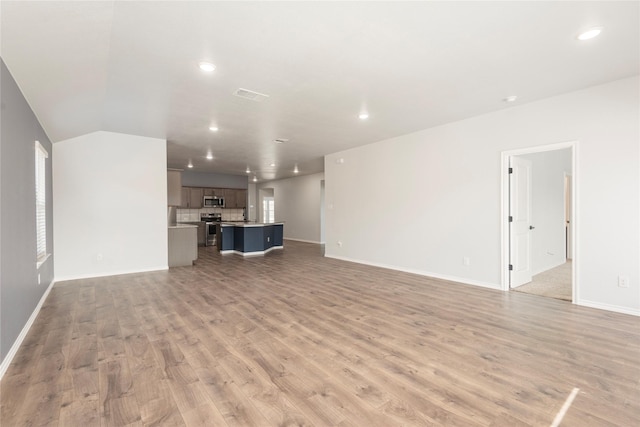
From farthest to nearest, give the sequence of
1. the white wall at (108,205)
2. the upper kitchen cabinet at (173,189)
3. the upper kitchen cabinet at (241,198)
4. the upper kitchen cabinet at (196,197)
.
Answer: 1. the upper kitchen cabinet at (241,198)
2. the upper kitchen cabinet at (196,197)
3. the upper kitchen cabinet at (173,189)
4. the white wall at (108,205)

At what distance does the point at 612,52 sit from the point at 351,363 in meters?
3.73

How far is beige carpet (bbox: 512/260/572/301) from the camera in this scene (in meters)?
4.36

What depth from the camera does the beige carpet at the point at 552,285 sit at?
4.36 meters

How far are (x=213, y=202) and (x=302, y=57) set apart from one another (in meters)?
9.30

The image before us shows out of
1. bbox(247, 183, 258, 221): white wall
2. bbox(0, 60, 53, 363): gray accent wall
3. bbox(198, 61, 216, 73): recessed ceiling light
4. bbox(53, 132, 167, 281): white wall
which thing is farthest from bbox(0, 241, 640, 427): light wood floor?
bbox(247, 183, 258, 221): white wall

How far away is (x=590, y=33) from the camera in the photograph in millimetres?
2531

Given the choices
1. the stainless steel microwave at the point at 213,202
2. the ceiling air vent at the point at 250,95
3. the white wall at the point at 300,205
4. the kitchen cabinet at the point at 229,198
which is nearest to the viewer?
the ceiling air vent at the point at 250,95

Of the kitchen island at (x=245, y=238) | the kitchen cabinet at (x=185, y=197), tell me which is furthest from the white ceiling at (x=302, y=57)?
the kitchen cabinet at (x=185, y=197)

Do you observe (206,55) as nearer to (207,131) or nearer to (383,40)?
(383,40)

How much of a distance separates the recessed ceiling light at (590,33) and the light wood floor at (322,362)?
8.83ft

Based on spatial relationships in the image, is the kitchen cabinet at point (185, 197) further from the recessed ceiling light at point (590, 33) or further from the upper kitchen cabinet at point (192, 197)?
the recessed ceiling light at point (590, 33)

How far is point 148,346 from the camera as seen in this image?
8.87 feet

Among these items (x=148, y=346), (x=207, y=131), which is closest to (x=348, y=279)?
(x=148, y=346)

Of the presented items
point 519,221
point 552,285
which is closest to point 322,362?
point 519,221
